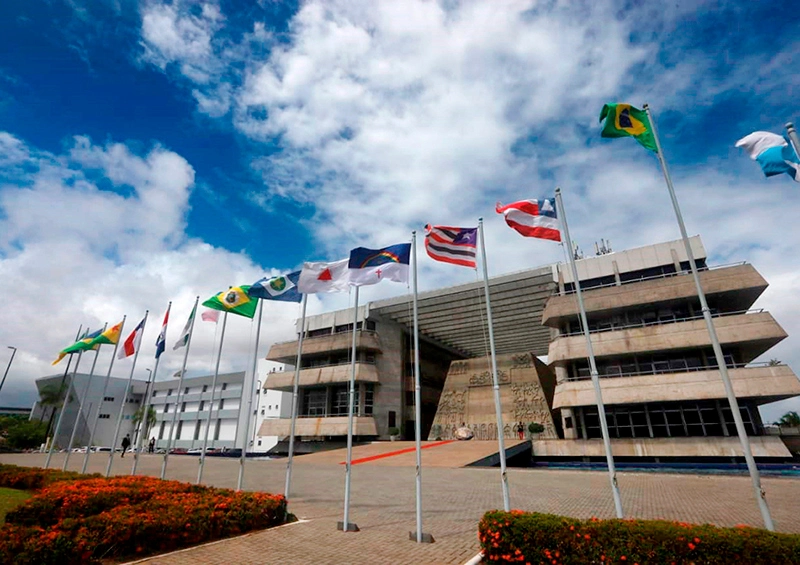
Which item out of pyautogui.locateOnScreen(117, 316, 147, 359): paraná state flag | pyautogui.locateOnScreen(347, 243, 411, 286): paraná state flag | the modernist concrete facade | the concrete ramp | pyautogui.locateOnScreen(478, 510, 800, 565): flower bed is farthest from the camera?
the modernist concrete facade

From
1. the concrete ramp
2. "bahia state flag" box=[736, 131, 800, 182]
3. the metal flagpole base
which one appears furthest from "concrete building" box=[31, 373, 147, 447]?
"bahia state flag" box=[736, 131, 800, 182]

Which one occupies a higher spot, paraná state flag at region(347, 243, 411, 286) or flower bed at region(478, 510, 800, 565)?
paraná state flag at region(347, 243, 411, 286)

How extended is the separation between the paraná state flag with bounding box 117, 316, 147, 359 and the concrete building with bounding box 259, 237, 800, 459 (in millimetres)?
22380

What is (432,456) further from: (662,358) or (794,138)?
(794,138)

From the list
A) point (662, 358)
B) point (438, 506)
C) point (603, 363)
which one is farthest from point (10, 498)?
point (662, 358)

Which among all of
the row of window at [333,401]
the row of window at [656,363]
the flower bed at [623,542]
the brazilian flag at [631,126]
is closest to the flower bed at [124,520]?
the flower bed at [623,542]

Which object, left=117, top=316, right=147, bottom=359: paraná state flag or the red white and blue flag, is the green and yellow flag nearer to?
left=117, top=316, right=147, bottom=359: paraná state flag

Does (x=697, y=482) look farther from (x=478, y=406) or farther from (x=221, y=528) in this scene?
(x=478, y=406)

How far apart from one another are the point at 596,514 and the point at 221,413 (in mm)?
65723

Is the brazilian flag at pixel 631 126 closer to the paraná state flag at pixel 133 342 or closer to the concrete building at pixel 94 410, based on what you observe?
the paraná state flag at pixel 133 342

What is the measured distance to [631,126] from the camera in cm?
1112

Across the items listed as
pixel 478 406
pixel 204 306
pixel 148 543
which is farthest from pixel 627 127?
pixel 478 406

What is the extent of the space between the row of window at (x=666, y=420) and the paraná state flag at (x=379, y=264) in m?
26.3

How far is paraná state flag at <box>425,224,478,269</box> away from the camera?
40.9 feet
